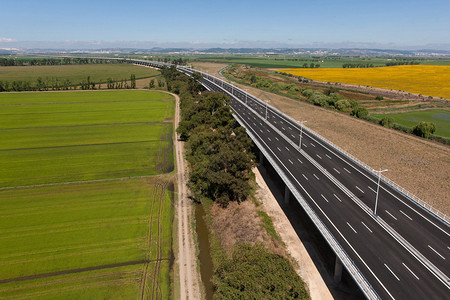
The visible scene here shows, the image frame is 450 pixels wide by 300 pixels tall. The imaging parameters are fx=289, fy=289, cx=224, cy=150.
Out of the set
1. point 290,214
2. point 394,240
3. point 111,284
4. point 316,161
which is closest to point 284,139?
point 316,161

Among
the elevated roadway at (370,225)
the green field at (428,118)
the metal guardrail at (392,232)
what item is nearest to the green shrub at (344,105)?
the green field at (428,118)

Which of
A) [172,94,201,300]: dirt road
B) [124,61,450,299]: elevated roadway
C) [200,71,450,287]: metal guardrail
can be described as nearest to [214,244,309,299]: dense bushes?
[172,94,201,300]: dirt road

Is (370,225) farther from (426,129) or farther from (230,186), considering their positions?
(426,129)

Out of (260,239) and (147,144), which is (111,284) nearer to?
(260,239)

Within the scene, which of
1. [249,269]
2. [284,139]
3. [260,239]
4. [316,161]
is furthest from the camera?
[284,139]

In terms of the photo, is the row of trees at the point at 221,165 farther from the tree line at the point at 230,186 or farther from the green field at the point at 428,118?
the green field at the point at 428,118

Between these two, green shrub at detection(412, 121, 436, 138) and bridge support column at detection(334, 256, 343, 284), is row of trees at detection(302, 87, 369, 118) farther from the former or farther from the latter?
bridge support column at detection(334, 256, 343, 284)

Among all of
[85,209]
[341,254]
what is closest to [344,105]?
[341,254]
